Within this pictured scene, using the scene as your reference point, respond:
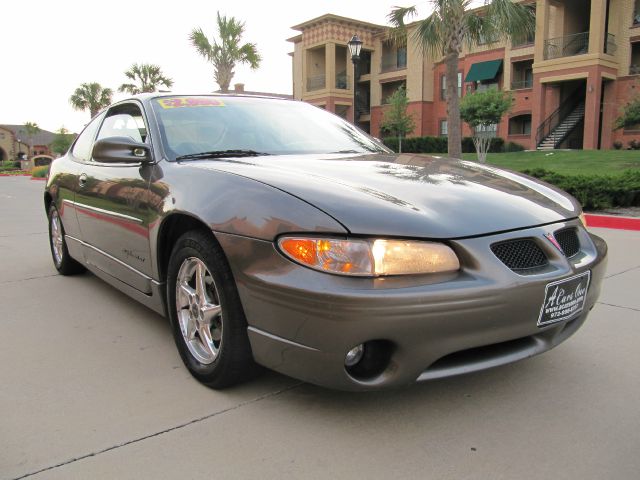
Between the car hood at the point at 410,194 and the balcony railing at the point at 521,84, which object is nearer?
the car hood at the point at 410,194

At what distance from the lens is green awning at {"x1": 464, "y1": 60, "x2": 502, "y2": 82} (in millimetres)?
31328

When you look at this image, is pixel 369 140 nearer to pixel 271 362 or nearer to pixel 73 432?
pixel 271 362

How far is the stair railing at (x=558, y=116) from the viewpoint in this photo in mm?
27578

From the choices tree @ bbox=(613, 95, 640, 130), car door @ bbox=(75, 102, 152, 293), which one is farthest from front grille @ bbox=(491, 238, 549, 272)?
tree @ bbox=(613, 95, 640, 130)

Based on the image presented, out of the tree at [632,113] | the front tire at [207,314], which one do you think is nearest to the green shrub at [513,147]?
the tree at [632,113]

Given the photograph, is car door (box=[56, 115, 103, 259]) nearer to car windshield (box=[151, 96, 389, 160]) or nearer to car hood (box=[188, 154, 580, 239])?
car windshield (box=[151, 96, 389, 160])

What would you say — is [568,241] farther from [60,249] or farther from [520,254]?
[60,249]

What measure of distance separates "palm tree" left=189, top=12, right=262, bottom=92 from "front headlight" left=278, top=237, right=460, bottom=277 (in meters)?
25.7

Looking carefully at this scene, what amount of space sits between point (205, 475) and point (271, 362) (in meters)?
0.49

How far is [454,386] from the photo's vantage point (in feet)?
8.78

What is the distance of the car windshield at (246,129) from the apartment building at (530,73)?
1392cm

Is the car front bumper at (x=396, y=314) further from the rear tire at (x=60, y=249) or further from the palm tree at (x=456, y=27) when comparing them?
the palm tree at (x=456, y=27)

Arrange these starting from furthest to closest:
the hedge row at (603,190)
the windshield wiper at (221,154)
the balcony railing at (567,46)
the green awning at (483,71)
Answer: the green awning at (483,71), the balcony railing at (567,46), the hedge row at (603,190), the windshield wiper at (221,154)

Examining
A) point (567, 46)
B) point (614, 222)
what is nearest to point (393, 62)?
point (567, 46)
